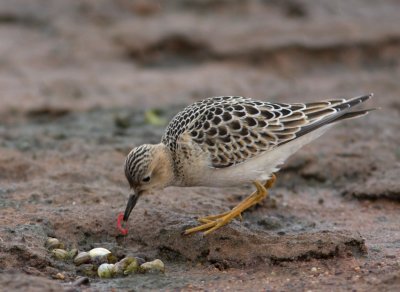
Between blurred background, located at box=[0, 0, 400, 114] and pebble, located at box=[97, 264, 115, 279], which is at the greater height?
blurred background, located at box=[0, 0, 400, 114]

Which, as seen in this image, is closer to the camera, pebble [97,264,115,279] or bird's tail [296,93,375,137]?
pebble [97,264,115,279]

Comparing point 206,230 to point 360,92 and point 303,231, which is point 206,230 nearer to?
point 303,231

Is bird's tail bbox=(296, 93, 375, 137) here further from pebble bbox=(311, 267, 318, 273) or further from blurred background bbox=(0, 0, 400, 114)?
blurred background bbox=(0, 0, 400, 114)

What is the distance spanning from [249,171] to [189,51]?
857cm

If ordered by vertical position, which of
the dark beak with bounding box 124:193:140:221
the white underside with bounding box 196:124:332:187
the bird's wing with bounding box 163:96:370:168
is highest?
the bird's wing with bounding box 163:96:370:168

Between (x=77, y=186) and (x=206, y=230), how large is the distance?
2045 mm

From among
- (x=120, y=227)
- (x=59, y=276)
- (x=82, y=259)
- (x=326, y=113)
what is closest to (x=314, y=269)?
→ (x=326, y=113)

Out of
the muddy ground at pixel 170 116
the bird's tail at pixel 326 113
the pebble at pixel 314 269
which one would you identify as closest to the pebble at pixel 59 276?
the muddy ground at pixel 170 116

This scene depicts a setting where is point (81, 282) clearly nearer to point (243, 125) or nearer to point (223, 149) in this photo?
point (223, 149)

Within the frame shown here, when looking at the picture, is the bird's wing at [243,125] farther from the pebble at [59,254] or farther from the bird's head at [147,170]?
the pebble at [59,254]

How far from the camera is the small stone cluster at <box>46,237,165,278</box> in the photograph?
7.71 m

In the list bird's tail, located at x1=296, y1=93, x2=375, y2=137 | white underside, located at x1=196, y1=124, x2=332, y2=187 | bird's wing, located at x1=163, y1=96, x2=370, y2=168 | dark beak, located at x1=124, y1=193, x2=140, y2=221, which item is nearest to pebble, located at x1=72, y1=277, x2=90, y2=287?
dark beak, located at x1=124, y1=193, x2=140, y2=221

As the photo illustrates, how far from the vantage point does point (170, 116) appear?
13031mm

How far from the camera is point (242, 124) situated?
28.0 ft
